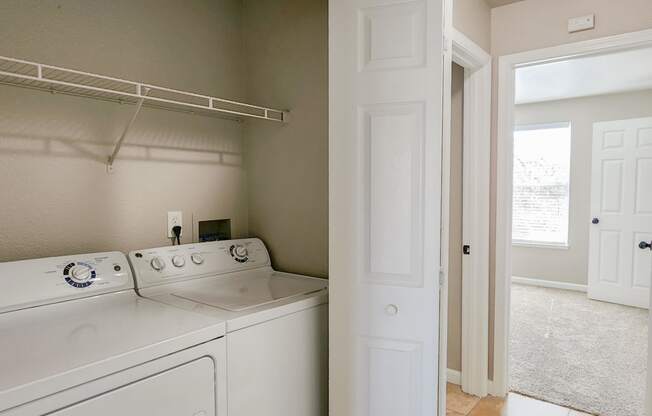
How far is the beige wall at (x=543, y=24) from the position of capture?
6.58 ft

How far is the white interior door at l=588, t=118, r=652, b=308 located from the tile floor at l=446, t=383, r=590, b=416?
262cm

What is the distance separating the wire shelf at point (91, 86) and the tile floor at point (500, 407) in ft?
6.31

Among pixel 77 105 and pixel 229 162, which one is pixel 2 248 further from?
pixel 229 162

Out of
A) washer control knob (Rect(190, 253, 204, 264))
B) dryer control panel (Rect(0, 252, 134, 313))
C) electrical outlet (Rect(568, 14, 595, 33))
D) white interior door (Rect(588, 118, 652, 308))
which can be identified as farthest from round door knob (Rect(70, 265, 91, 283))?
white interior door (Rect(588, 118, 652, 308))

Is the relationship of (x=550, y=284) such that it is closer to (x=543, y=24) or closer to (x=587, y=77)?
(x=587, y=77)

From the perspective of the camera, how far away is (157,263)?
1.70 meters

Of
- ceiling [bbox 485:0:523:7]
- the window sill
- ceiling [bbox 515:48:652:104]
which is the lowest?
the window sill

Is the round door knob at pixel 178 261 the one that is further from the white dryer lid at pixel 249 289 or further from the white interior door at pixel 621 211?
the white interior door at pixel 621 211

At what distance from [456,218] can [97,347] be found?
6.85 ft

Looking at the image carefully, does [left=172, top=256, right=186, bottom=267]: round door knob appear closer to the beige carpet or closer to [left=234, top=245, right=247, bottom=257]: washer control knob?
[left=234, top=245, right=247, bottom=257]: washer control knob

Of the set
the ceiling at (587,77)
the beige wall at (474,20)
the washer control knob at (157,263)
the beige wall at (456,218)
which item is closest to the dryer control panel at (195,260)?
the washer control knob at (157,263)

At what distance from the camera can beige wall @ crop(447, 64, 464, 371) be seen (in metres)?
2.53

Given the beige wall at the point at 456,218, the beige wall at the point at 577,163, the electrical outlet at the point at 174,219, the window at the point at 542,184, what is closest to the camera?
the electrical outlet at the point at 174,219

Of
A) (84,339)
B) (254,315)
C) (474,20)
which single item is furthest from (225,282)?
(474,20)
